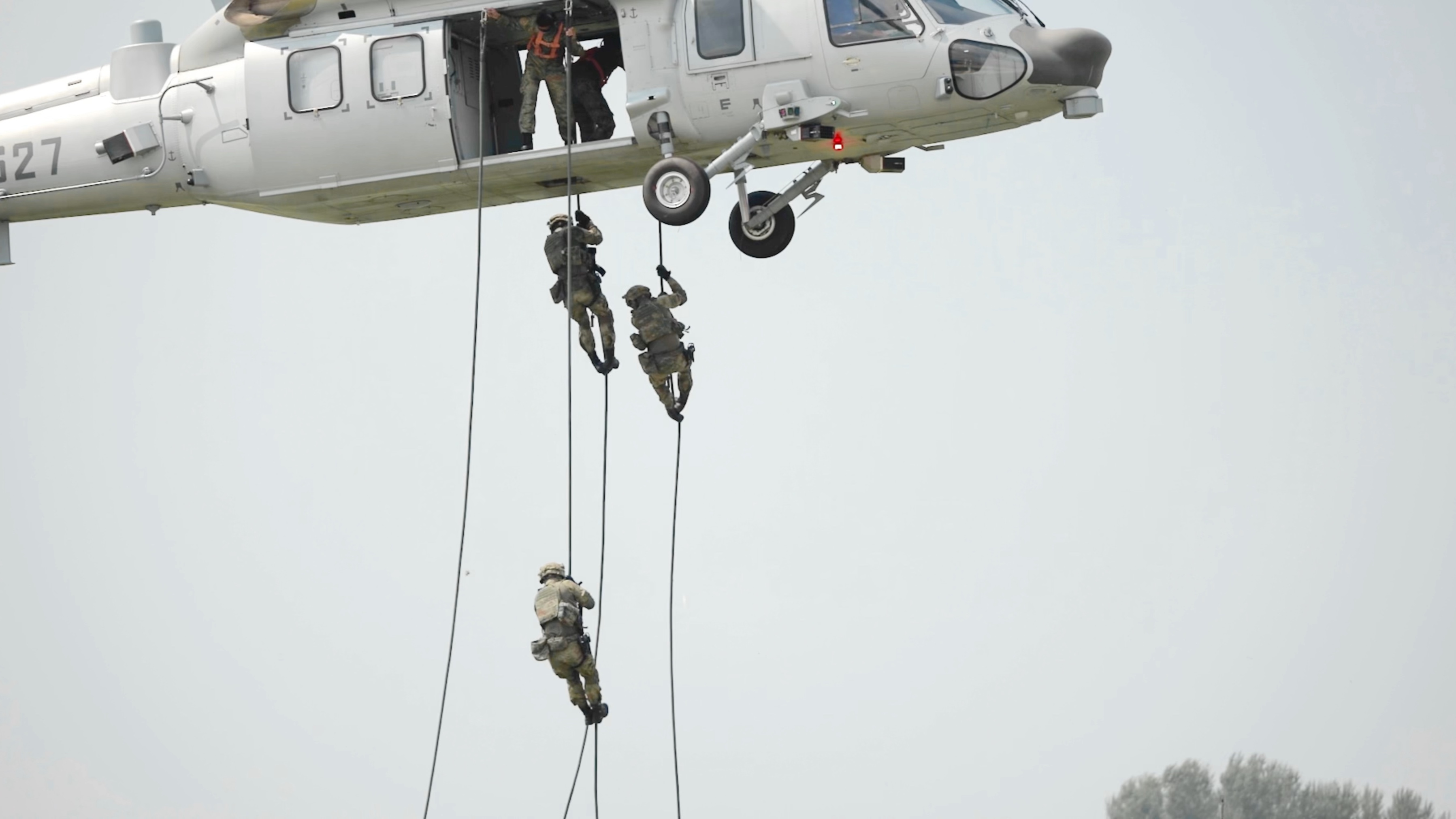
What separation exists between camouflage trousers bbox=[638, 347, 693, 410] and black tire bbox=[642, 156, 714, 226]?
1.84 meters

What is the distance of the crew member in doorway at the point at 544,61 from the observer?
72.9 ft

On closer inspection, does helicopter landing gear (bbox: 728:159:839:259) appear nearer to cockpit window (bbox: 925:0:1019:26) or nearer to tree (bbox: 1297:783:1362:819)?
cockpit window (bbox: 925:0:1019:26)

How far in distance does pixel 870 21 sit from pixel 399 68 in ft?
12.8

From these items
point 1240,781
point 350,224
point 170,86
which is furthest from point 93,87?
point 1240,781

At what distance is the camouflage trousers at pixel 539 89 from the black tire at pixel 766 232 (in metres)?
1.69

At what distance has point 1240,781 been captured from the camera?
156 ft

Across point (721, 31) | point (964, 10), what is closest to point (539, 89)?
point (721, 31)

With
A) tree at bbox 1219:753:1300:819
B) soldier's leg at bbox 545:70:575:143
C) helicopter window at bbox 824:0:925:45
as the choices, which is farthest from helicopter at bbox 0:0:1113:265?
tree at bbox 1219:753:1300:819

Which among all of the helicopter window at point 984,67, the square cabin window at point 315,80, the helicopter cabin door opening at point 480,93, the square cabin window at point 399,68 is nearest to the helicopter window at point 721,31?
the helicopter window at point 984,67

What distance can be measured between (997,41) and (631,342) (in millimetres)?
4113

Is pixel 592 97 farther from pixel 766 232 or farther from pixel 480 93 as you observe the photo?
pixel 766 232

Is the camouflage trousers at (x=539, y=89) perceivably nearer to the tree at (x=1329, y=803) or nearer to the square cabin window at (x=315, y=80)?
the square cabin window at (x=315, y=80)

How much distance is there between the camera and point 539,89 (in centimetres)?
2242

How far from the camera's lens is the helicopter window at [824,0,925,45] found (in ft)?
69.9
